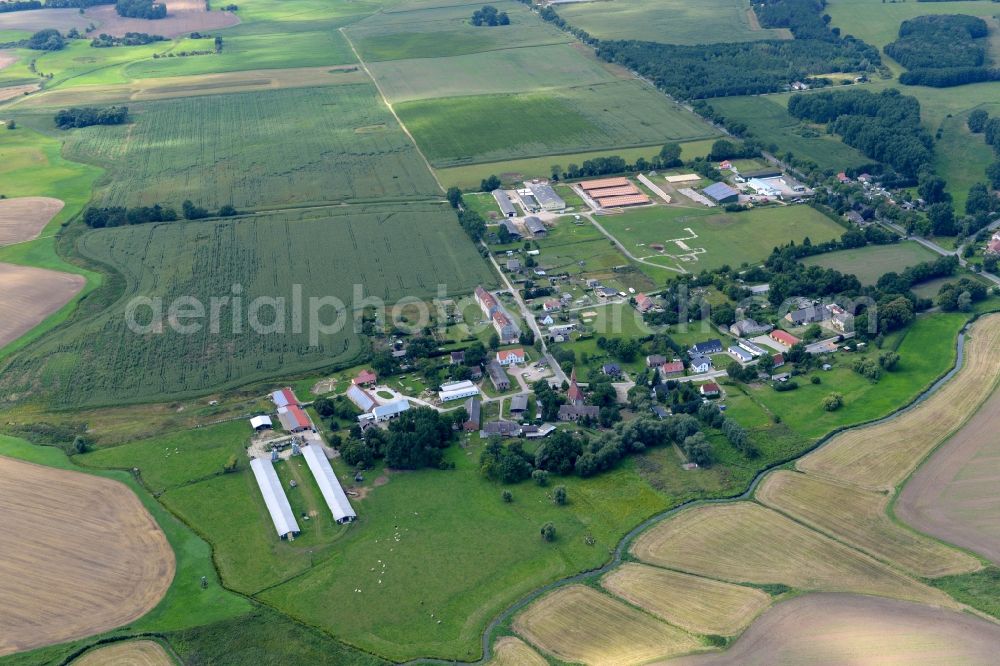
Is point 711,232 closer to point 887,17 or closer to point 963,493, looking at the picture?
point 963,493

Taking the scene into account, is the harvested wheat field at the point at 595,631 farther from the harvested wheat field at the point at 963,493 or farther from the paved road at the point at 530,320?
the paved road at the point at 530,320

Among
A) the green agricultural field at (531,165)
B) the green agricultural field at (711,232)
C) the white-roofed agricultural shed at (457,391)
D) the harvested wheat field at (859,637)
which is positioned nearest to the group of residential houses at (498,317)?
the white-roofed agricultural shed at (457,391)

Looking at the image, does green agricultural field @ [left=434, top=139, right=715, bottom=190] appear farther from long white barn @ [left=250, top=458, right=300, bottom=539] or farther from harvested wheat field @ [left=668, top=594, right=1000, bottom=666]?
harvested wheat field @ [left=668, top=594, right=1000, bottom=666]

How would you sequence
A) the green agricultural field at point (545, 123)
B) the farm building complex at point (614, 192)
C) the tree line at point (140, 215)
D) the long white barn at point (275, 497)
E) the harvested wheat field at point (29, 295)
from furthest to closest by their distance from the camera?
the green agricultural field at point (545, 123)
the farm building complex at point (614, 192)
the tree line at point (140, 215)
the harvested wheat field at point (29, 295)
the long white barn at point (275, 497)

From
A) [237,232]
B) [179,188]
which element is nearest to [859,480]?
[237,232]

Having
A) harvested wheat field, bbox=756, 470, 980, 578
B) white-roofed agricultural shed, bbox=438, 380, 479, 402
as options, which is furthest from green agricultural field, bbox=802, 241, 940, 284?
white-roofed agricultural shed, bbox=438, 380, 479, 402

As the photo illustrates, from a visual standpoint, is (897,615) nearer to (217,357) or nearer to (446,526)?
(446,526)

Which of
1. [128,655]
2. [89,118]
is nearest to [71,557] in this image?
[128,655]
